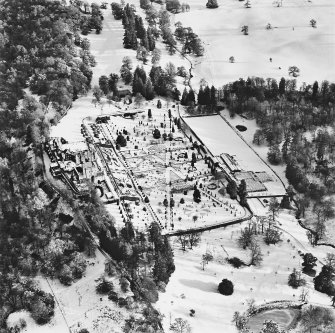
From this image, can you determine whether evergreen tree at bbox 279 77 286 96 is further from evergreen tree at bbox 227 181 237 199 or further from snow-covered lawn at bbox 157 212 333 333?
snow-covered lawn at bbox 157 212 333 333

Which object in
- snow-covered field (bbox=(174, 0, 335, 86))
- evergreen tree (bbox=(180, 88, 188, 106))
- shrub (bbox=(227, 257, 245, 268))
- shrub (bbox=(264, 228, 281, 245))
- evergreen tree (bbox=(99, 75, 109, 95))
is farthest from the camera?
snow-covered field (bbox=(174, 0, 335, 86))

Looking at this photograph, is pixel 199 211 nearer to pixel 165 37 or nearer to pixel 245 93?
pixel 245 93

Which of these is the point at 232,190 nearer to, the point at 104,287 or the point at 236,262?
the point at 236,262

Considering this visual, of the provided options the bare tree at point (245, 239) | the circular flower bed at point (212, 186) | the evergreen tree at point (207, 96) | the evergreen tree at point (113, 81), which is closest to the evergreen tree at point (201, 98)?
the evergreen tree at point (207, 96)

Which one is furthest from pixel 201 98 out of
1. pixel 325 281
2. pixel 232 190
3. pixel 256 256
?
pixel 325 281

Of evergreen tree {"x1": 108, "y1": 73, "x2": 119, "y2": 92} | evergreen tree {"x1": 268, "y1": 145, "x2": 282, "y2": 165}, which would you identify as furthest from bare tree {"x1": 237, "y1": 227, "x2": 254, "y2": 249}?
evergreen tree {"x1": 108, "y1": 73, "x2": 119, "y2": 92}
